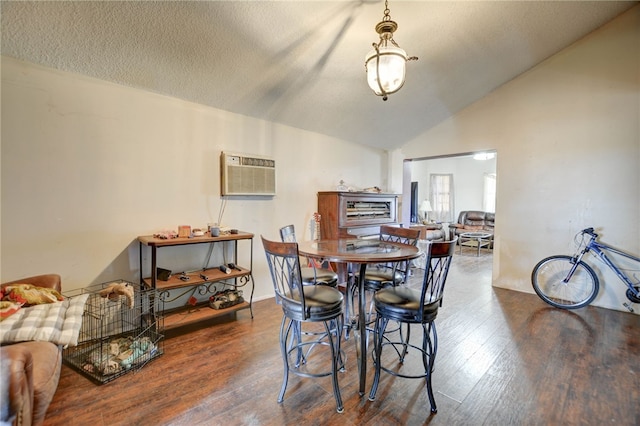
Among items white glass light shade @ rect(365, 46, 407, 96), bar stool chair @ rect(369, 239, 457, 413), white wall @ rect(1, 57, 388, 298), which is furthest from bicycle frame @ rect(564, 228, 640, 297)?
white wall @ rect(1, 57, 388, 298)

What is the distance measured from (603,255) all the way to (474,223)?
453 centimetres

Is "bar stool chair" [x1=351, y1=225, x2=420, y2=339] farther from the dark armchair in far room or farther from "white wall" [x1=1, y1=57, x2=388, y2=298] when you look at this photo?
the dark armchair in far room

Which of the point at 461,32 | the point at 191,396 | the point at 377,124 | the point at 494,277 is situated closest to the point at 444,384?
the point at 191,396

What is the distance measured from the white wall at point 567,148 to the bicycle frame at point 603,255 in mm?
95

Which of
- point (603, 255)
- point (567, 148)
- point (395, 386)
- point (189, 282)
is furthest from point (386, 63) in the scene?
point (603, 255)

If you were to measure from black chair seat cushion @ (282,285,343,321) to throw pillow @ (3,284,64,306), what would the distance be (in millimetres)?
1565

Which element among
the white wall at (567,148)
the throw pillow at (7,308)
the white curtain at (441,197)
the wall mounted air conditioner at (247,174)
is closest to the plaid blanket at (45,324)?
the throw pillow at (7,308)

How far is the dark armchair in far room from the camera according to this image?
7.49m

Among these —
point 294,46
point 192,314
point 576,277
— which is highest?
point 294,46

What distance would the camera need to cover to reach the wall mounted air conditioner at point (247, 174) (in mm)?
3182

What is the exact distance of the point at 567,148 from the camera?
12.3ft

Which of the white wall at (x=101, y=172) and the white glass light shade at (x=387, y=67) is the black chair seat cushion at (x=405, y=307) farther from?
the white wall at (x=101, y=172)

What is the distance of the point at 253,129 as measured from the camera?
349cm

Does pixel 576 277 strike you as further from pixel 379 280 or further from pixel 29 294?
pixel 29 294
